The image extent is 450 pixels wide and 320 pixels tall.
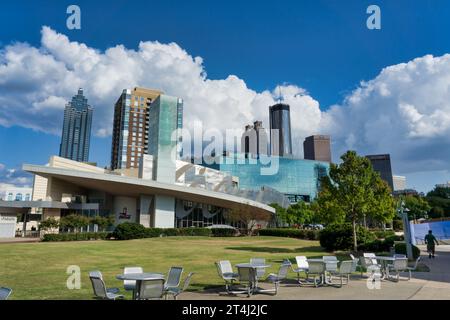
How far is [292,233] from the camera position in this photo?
44.7m

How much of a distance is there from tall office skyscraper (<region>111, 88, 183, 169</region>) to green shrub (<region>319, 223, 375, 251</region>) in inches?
4187

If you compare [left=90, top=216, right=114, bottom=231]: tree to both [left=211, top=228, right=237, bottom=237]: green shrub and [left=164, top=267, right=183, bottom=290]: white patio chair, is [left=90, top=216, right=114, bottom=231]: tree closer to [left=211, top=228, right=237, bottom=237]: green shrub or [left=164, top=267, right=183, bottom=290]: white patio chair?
[left=211, top=228, right=237, bottom=237]: green shrub

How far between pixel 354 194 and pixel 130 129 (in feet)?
377

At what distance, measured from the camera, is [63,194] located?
45.5 m

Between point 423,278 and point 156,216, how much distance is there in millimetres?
37867

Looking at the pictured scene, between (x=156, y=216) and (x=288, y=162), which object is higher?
(x=288, y=162)

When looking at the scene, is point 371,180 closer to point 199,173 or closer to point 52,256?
point 52,256

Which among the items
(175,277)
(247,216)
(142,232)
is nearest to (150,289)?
(175,277)

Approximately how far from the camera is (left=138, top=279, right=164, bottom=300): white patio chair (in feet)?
23.8

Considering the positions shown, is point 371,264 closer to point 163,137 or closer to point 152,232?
point 152,232

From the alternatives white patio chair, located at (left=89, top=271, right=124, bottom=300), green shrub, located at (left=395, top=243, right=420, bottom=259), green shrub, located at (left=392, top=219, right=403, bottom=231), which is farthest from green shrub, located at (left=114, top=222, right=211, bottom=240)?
green shrub, located at (left=392, top=219, right=403, bottom=231)

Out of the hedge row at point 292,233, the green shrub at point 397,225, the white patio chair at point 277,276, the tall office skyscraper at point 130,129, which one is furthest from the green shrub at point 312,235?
the tall office skyscraper at point 130,129

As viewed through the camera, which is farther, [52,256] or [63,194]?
[63,194]
